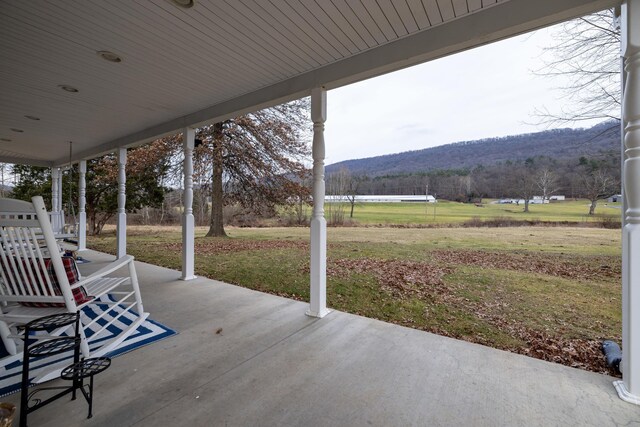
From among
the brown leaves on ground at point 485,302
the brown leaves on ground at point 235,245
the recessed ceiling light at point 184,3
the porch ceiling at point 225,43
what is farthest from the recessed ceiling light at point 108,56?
the brown leaves on ground at point 235,245

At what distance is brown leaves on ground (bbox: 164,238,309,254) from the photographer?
7488 millimetres

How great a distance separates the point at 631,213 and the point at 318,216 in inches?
88.8

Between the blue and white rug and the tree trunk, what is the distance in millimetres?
5962

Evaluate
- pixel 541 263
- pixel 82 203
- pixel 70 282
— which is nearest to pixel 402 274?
pixel 541 263

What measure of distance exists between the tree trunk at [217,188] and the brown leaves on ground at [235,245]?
0.59 m

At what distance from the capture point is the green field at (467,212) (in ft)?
14.6

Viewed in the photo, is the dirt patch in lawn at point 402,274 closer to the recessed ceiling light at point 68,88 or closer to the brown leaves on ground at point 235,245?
the brown leaves on ground at point 235,245

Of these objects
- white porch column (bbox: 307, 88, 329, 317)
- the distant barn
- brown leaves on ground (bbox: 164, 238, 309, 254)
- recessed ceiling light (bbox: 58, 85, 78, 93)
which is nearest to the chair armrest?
white porch column (bbox: 307, 88, 329, 317)

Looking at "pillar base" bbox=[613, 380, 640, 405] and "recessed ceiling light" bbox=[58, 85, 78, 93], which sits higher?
"recessed ceiling light" bbox=[58, 85, 78, 93]

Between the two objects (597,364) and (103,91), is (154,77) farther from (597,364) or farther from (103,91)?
(597,364)

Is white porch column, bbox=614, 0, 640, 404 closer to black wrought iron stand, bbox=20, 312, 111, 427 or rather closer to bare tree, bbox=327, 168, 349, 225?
black wrought iron stand, bbox=20, 312, 111, 427

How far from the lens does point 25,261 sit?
178cm

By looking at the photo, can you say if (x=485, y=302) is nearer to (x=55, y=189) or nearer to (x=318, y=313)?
(x=318, y=313)

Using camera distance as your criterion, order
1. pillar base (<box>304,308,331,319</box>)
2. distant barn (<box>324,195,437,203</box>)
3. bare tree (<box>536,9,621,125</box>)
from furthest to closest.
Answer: distant barn (<box>324,195,437,203</box>), bare tree (<box>536,9,621,125</box>), pillar base (<box>304,308,331,319</box>)
